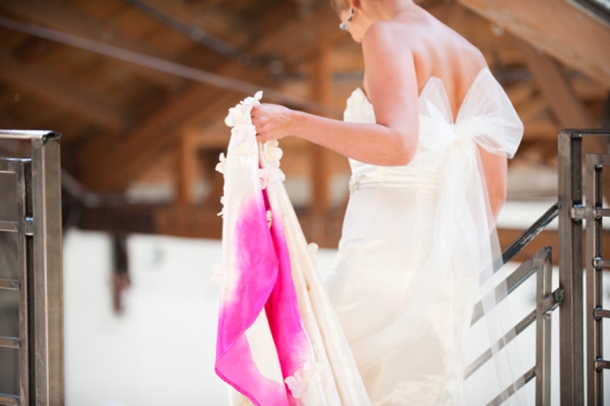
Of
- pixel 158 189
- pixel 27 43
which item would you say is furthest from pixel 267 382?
pixel 158 189

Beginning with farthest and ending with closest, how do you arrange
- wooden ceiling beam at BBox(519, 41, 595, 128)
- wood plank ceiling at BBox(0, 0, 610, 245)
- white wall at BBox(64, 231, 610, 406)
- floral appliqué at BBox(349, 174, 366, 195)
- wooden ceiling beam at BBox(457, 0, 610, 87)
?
white wall at BBox(64, 231, 610, 406)
wood plank ceiling at BBox(0, 0, 610, 245)
wooden ceiling beam at BBox(519, 41, 595, 128)
wooden ceiling beam at BBox(457, 0, 610, 87)
floral appliqué at BBox(349, 174, 366, 195)

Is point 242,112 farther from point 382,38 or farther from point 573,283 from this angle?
point 573,283

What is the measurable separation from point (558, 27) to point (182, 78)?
312cm

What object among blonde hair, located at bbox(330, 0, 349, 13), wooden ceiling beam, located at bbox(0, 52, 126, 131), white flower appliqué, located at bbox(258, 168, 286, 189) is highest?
wooden ceiling beam, located at bbox(0, 52, 126, 131)

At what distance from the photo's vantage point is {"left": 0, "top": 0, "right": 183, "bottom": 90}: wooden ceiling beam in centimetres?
454

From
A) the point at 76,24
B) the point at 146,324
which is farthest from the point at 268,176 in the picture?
the point at 146,324

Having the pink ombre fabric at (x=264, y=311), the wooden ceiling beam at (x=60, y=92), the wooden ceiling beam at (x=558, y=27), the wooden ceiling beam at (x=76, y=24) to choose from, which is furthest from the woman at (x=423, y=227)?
the wooden ceiling beam at (x=60, y=92)

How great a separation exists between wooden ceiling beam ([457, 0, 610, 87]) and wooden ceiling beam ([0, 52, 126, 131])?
11.1 ft

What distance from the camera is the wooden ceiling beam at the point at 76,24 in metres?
4.54

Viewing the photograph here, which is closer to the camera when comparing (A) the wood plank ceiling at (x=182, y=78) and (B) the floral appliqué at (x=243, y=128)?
A: (B) the floral appliqué at (x=243, y=128)

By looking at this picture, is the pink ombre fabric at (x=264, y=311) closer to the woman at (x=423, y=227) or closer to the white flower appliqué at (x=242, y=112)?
the white flower appliqué at (x=242, y=112)

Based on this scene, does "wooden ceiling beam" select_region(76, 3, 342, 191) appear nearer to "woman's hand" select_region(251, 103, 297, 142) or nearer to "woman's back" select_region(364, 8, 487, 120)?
"woman's back" select_region(364, 8, 487, 120)

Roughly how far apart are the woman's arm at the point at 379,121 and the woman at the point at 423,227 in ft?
0.13

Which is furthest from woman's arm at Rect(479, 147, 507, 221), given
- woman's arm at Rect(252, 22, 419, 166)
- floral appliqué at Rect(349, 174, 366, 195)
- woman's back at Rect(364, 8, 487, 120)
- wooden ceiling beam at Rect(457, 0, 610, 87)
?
wooden ceiling beam at Rect(457, 0, 610, 87)
